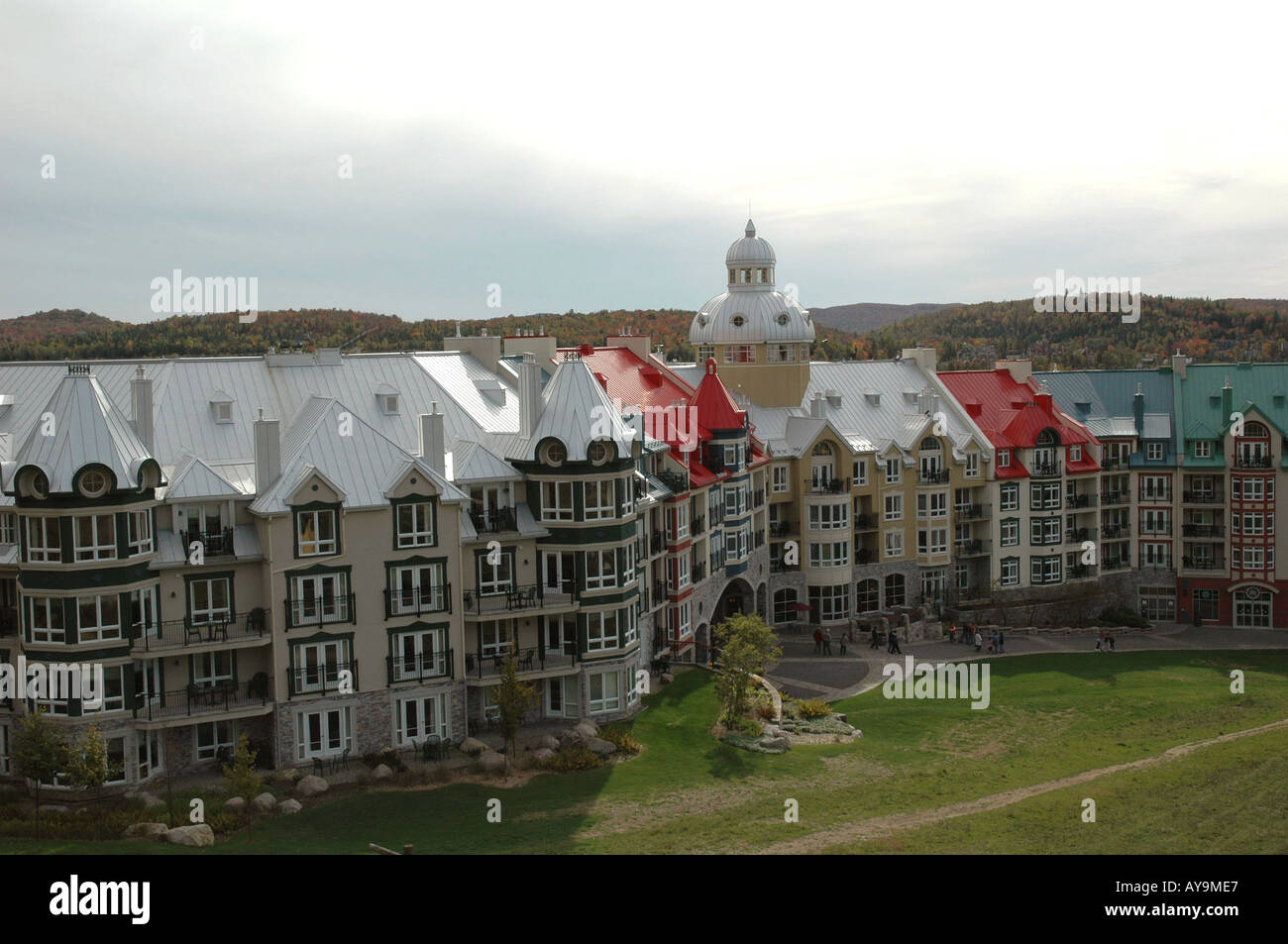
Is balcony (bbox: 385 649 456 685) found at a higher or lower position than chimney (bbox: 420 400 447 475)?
lower

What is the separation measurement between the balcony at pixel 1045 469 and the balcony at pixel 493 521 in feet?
142

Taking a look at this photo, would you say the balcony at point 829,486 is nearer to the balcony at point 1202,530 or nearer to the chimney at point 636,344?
the chimney at point 636,344

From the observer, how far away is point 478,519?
54.5m

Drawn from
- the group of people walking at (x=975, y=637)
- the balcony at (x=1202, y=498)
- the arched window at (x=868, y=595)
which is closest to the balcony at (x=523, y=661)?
the group of people walking at (x=975, y=637)

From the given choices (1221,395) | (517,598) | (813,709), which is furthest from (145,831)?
(1221,395)

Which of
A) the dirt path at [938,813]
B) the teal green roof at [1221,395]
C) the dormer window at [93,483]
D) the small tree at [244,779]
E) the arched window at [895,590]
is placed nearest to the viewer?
the small tree at [244,779]

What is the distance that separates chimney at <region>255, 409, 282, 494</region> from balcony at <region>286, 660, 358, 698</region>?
699 centimetres

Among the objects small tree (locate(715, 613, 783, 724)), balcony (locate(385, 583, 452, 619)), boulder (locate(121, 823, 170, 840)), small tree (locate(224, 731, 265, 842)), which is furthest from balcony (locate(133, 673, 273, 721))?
small tree (locate(715, 613, 783, 724))

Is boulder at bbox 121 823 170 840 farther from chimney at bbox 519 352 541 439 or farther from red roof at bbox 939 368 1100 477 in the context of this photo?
red roof at bbox 939 368 1100 477

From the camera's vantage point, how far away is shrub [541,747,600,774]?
50219mm

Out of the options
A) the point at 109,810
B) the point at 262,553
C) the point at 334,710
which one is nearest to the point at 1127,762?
the point at 334,710

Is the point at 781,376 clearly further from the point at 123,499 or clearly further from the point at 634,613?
the point at 123,499

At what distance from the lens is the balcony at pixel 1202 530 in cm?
8581

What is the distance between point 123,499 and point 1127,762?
41.5 meters
